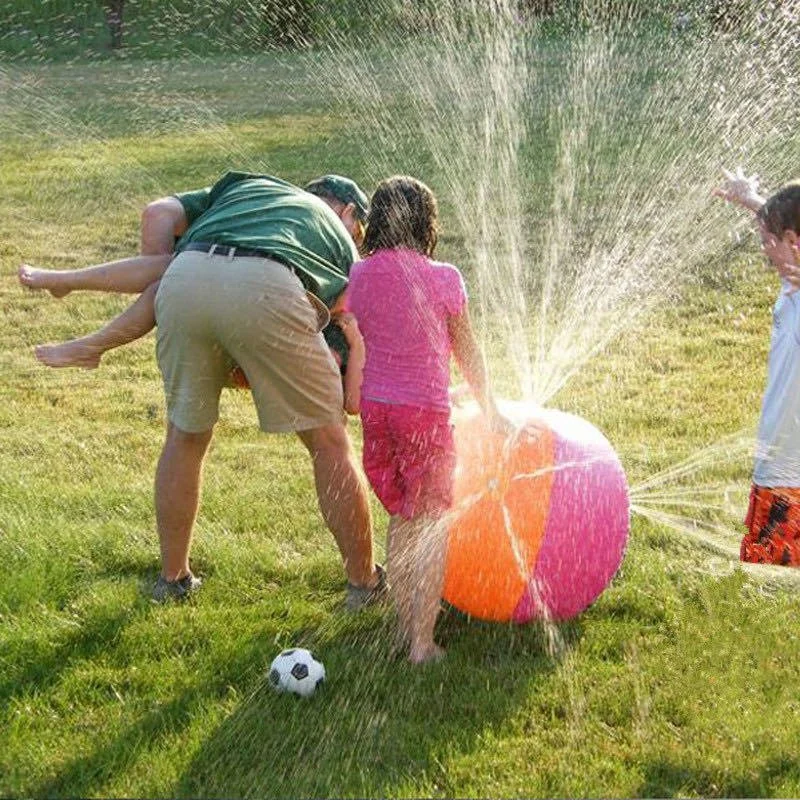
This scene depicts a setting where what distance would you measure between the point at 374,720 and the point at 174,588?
1.17m

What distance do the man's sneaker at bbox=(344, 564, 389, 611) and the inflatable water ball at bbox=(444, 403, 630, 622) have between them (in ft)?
1.34

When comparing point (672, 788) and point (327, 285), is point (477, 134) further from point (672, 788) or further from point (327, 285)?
point (672, 788)

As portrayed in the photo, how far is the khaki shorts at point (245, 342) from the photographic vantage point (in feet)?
13.4

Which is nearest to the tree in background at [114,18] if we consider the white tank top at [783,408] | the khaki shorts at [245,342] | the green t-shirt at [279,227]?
the green t-shirt at [279,227]

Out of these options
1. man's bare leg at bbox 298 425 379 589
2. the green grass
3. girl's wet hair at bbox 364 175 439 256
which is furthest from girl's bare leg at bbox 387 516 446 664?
girl's wet hair at bbox 364 175 439 256

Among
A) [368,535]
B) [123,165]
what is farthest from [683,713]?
[123,165]

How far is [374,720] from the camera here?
12.5 feet

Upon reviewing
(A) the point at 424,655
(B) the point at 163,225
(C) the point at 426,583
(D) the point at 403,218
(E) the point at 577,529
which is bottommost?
(A) the point at 424,655

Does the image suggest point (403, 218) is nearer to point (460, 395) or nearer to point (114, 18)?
point (460, 395)

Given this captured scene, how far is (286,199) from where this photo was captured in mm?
4297

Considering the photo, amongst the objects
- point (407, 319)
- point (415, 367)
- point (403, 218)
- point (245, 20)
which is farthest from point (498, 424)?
point (245, 20)

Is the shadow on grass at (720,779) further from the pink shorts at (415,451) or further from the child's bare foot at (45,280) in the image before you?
the child's bare foot at (45,280)

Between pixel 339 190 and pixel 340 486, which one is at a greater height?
pixel 339 190

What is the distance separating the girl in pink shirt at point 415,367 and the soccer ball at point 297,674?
35cm
